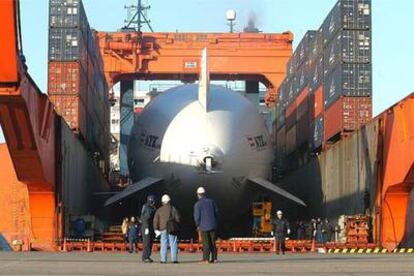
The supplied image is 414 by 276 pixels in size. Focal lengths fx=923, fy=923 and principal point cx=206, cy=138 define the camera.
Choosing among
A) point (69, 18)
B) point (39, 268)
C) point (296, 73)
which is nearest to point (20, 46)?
point (39, 268)

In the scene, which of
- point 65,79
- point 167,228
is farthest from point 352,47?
point 167,228

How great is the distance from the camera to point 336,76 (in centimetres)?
3800

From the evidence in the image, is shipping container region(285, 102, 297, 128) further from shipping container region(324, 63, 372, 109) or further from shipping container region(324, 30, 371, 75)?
shipping container region(324, 30, 371, 75)

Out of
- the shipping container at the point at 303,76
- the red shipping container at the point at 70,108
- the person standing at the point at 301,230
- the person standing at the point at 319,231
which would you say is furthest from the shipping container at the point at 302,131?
the red shipping container at the point at 70,108

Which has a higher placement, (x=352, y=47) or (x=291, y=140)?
(x=352, y=47)

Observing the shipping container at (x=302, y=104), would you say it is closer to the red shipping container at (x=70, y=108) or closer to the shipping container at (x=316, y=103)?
the shipping container at (x=316, y=103)

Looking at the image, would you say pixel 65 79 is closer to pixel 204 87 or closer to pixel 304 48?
pixel 204 87

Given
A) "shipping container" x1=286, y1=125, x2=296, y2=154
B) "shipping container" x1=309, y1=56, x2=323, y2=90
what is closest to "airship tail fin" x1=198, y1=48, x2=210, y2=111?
"shipping container" x1=309, y1=56, x2=323, y2=90

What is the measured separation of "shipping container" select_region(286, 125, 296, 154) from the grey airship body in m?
14.5

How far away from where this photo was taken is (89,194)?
40.1m

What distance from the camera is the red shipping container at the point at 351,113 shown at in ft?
121

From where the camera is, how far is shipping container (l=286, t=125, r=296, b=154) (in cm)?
4831

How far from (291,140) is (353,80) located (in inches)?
478

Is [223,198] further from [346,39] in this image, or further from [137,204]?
[346,39]
